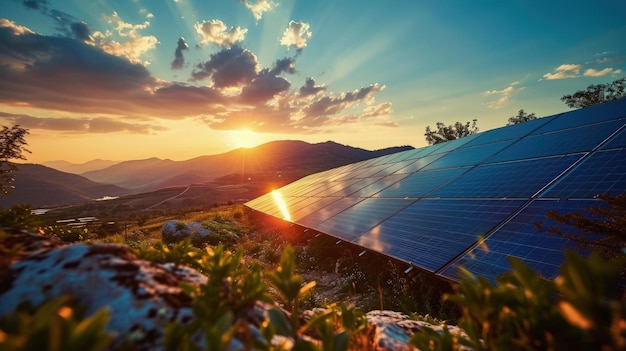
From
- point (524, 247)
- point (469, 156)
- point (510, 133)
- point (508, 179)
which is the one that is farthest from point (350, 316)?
point (510, 133)

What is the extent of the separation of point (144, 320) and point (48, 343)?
26.1 inches

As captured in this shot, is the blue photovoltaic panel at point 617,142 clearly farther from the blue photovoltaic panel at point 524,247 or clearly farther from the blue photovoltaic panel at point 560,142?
the blue photovoltaic panel at point 524,247

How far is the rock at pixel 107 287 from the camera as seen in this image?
1713 millimetres

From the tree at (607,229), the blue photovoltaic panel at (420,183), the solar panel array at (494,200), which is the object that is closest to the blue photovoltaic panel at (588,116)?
the solar panel array at (494,200)

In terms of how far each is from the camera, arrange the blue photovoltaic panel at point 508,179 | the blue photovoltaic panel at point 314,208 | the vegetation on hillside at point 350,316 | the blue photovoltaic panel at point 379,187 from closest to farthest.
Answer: the vegetation on hillside at point 350,316 → the blue photovoltaic panel at point 508,179 → the blue photovoltaic panel at point 379,187 → the blue photovoltaic panel at point 314,208

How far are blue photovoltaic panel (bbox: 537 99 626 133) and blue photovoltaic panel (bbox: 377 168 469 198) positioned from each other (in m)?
4.93

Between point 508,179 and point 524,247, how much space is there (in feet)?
14.8

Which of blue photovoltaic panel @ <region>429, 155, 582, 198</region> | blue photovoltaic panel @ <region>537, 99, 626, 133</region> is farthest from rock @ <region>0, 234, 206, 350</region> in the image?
blue photovoltaic panel @ <region>537, 99, 626, 133</region>

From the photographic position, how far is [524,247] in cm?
570

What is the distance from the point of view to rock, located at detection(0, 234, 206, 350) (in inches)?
67.4

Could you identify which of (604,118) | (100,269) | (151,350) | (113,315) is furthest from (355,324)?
(604,118)

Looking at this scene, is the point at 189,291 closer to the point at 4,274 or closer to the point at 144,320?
the point at 144,320

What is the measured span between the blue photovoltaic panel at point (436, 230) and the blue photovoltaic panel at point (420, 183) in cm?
198

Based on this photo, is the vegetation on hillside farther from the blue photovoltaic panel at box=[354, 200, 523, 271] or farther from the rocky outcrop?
the blue photovoltaic panel at box=[354, 200, 523, 271]
